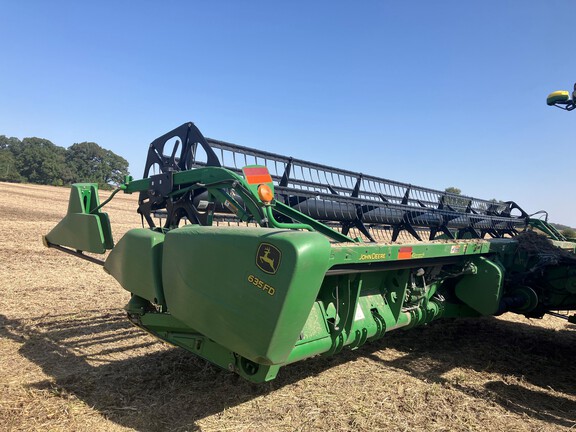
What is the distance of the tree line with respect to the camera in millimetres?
61844

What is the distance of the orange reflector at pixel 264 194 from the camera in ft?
9.21

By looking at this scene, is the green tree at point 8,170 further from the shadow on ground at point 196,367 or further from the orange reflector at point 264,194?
the orange reflector at point 264,194

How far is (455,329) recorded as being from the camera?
5289 mm

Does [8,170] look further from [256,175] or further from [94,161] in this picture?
[256,175]

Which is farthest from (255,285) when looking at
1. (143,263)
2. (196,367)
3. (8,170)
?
(8,170)

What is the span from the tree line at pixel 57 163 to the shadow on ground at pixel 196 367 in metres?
46.7

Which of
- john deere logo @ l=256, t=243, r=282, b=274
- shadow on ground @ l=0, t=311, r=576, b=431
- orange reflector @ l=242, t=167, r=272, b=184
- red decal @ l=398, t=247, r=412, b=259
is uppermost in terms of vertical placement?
orange reflector @ l=242, t=167, r=272, b=184

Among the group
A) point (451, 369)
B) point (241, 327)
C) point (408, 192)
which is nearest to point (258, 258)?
point (241, 327)

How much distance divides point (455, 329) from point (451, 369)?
1.56 meters

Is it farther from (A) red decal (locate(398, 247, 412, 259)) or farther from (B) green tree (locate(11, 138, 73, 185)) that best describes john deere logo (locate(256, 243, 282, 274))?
(B) green tree (locate(11, 138, 73, 185))

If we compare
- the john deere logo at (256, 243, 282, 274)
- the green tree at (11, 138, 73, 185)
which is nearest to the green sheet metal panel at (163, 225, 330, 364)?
the john deere logo at (256, 243, 282, 274)

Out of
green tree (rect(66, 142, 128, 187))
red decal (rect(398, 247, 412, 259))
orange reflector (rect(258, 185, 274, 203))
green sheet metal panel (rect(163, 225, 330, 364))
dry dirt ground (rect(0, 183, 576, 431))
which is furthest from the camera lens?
green tree (rect(66, 142, 128, 187))

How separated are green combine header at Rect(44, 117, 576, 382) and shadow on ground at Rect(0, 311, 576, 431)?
17.7 inches

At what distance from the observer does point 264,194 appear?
2.82 m
